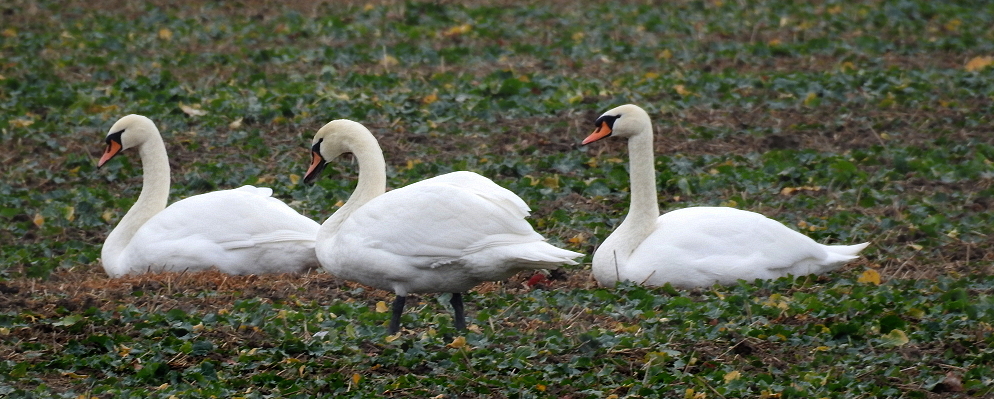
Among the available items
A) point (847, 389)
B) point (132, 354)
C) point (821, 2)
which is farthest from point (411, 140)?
point (821, 2)

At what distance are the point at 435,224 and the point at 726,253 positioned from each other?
73.1 inches

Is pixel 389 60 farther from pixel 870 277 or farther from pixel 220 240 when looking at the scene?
pixel 870 277

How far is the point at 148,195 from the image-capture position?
8234 mm

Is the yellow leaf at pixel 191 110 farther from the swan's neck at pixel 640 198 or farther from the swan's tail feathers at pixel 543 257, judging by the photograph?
the swan's tail feathers at pixel 543 257

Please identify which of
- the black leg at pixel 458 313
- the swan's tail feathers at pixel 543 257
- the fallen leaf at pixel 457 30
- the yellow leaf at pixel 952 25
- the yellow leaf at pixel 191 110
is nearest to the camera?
the swan's tail feathers at pixel 543 257

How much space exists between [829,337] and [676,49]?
8058 millimetres

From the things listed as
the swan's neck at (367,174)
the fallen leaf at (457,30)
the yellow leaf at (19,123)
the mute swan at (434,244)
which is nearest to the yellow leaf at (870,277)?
the mute swan at (434,244)

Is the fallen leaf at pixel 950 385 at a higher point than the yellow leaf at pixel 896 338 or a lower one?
higher

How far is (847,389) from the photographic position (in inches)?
211

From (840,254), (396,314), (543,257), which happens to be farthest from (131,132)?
(840,254)

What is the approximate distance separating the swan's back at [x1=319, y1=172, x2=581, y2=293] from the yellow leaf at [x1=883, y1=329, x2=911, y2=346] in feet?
4.93

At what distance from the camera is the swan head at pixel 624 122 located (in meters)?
→ 7.44

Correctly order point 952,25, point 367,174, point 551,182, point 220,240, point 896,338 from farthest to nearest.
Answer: point 952,25, point 551,182, point 220,240, point 367,174, point 896,338

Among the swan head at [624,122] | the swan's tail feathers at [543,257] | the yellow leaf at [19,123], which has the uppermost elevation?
the swan head at [624,122]
